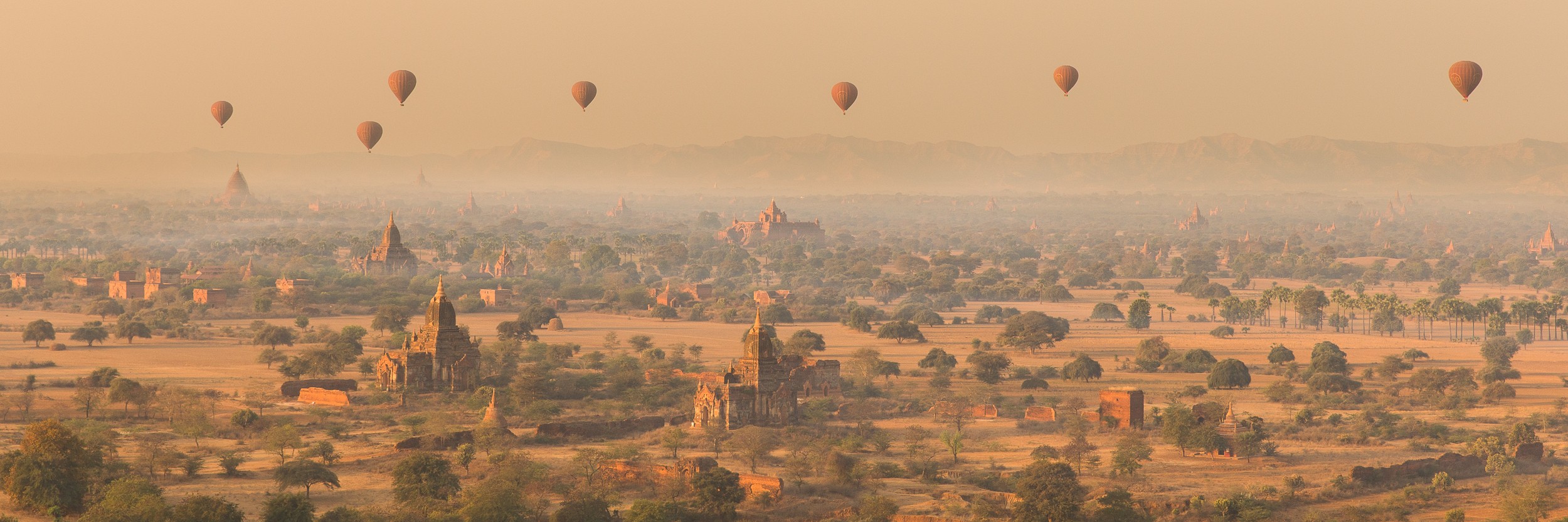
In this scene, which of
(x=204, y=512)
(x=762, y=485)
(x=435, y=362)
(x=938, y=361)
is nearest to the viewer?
(x=204, y=512)

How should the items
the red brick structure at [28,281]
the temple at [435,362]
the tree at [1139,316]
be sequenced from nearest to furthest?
the temple at [435,362] → the tree at [1139,316] → the red brick structure at [28,281]

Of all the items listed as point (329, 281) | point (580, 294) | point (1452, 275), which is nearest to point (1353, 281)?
point (1452, 275)

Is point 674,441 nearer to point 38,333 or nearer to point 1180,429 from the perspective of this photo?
point 1180,429

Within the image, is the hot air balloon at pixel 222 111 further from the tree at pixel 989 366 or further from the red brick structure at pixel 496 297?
the tree at pixel 989 366

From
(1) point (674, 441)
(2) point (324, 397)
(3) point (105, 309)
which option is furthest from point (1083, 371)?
(3) point (105, 309)

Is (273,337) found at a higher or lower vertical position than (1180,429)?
higher

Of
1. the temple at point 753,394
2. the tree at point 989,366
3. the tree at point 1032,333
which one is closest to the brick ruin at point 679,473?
the temple at point 753,394

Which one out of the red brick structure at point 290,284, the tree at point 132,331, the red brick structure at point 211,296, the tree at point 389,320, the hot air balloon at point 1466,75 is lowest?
the tree at point 132,331

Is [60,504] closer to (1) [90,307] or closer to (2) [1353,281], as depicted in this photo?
(1) [90,307]
